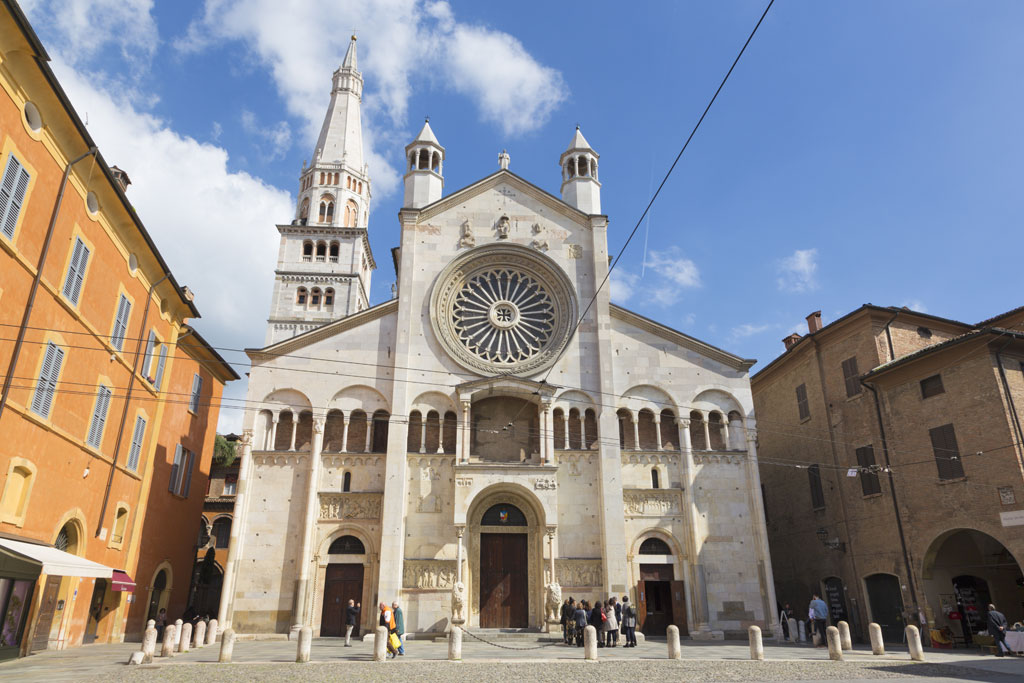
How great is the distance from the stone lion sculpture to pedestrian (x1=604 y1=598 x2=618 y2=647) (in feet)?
7.17

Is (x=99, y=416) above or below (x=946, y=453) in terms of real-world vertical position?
above

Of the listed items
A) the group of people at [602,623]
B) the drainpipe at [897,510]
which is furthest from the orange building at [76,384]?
the drainpipe at [897,510]

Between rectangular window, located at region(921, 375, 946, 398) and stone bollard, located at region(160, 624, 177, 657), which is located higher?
rectangular window, located at region(921, 375, 946, 398)

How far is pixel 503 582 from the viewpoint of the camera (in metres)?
24.4

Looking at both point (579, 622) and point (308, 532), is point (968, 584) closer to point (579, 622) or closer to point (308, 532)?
point (579, 622)

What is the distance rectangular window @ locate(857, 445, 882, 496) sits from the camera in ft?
80.3

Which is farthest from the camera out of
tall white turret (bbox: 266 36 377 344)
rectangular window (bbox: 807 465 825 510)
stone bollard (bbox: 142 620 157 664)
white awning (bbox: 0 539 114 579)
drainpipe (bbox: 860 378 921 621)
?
tall white turret (bbox: 266 36 377 344)

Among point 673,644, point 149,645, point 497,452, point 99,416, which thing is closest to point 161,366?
point 99,416

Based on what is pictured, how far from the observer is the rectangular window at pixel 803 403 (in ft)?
95.1

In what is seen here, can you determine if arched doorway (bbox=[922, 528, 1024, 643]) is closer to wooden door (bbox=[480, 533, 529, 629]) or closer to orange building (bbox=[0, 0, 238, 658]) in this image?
wooden door (bbox=[480, 533, 529, 629])

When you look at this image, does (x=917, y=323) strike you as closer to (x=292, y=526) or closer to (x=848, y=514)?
(x=848, y=514)

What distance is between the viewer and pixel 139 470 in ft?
76.4

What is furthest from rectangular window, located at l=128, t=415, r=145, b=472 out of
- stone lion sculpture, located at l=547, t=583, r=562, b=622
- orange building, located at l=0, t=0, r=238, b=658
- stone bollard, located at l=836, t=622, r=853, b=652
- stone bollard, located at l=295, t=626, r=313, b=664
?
stone bollard, located at l=836, t=622, r=853, b=652

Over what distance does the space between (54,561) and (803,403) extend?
26977mm
